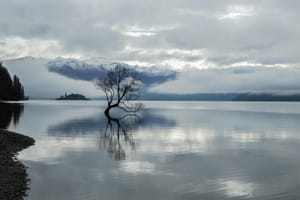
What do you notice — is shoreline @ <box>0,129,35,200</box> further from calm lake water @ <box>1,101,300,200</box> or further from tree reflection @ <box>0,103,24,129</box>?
tree reflection @ <box>0,103,24,129</box>

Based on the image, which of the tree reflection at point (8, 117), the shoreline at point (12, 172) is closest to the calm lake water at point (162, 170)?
the shoreline at point (12, 172)

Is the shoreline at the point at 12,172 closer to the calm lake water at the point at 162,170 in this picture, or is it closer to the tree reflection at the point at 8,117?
the calm lake water at the point at 162,170

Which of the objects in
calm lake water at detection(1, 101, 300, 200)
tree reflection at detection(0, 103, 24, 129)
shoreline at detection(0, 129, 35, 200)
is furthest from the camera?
tree reflection at detection(0, 103, 24, 129)

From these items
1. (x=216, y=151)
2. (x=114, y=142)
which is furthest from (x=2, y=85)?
(x=216, y=151)

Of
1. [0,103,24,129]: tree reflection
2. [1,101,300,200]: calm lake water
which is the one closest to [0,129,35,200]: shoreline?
[1,101,300,200]: calm lake water

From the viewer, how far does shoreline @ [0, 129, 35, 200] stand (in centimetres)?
1731

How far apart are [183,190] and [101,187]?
449cm

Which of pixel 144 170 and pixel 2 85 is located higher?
pixel 2 85

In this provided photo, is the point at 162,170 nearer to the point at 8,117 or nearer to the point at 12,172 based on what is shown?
the point at 12,172

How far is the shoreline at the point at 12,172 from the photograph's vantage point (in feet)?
56.8

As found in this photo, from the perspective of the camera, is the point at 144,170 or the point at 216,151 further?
the point at 216,151

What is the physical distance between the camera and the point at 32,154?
30.3 metres

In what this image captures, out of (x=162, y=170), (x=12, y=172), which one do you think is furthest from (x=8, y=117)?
(x=162, y=170)

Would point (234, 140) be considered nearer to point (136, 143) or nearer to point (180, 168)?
point (136, 143)
